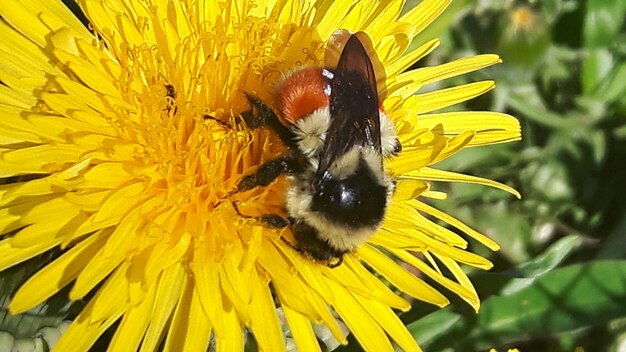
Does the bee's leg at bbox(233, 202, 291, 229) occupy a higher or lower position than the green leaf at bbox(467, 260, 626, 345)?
higher

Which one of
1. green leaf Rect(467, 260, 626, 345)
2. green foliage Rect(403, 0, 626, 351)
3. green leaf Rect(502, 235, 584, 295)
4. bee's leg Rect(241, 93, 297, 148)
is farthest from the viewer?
green foliage Rect(403, 0, 626, 351)

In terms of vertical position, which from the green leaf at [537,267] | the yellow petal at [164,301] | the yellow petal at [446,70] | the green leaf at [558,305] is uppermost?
the yellow petal at [446,70]

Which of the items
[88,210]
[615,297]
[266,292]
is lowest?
[615,297]

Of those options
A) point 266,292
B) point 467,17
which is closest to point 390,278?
point 266,292

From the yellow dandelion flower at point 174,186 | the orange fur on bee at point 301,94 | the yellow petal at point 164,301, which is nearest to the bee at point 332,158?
the orange fur on bee at point 301,94

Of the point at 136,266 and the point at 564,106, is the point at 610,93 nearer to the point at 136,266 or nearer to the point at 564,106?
the point at 564,106

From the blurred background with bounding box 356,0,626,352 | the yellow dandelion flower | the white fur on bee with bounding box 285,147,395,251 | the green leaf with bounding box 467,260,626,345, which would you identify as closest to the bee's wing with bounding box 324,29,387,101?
the yellow dandelion flower

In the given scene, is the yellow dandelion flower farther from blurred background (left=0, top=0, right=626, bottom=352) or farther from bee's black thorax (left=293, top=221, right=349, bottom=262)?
blurred background (left=0, top=0, right=626, bottom=352)

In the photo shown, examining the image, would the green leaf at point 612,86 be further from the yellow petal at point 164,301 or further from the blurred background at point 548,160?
the yellow petal at point 164,301
